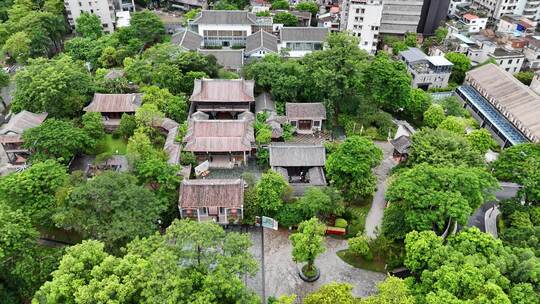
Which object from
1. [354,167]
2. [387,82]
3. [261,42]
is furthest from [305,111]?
[261,42]

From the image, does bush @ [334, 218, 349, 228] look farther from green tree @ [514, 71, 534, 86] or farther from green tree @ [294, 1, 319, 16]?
green tree @ [294, 1, 319, 16]

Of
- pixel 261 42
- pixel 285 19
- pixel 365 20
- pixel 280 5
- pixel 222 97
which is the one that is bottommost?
pixel 222 97

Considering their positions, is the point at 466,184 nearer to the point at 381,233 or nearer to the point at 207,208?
the point at 381,233

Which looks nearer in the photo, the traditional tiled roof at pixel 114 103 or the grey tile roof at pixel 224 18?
the traditional tiled roof at pixel 114 103

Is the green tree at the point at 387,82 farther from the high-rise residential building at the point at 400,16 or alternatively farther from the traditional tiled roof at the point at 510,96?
the high-rise residential building at the point at 400,16

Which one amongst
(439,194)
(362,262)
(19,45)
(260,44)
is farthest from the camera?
(260,44)

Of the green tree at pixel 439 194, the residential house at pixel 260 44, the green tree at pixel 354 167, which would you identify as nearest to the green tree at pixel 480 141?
the green tree at pixel 439 194

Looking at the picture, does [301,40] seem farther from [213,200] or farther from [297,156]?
[213,200]
